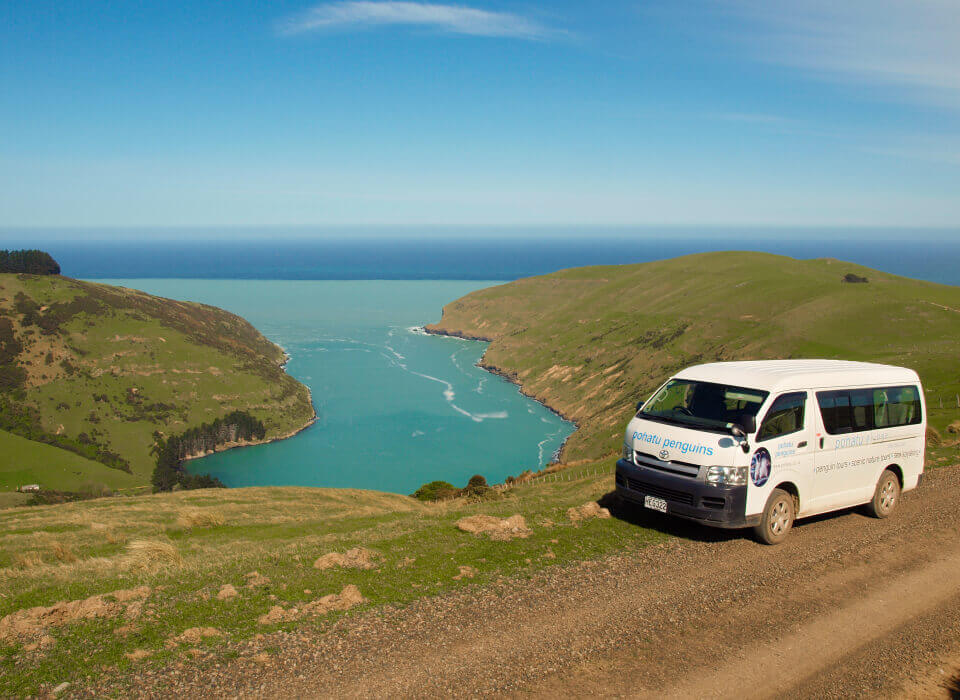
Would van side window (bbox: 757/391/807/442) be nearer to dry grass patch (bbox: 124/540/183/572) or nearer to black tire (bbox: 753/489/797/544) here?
black tire (bbox: 753/489/797/544)

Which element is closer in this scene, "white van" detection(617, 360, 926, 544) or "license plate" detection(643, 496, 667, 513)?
"white van" detection(617, 360, 926, 544)

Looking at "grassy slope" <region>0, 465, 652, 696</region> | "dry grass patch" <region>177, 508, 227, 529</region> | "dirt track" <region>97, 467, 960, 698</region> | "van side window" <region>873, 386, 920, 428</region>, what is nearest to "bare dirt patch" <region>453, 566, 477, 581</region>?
"grassy slope" <region>0, 465, 652, 696</region>

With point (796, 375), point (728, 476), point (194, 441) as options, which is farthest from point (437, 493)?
point (194, 441)

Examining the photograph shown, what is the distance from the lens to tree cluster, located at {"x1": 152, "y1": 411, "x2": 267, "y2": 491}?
138 m

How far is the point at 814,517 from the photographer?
655 inches

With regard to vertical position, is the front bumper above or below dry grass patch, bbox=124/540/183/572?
above

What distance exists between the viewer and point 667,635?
1034cm

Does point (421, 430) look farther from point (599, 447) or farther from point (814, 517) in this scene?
point (814, 517)

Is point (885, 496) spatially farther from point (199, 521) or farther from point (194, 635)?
point (199, 521)

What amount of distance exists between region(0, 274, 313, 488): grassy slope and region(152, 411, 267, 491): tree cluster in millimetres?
2665

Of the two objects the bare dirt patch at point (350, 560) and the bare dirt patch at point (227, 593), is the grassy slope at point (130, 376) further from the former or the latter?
the bare dirt patch at point (227, 593)

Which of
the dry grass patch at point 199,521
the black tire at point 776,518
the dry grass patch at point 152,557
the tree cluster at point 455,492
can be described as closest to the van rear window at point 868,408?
the black tire at point 776,518

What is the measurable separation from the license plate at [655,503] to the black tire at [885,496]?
6.34 m

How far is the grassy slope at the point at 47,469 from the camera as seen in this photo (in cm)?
11488
